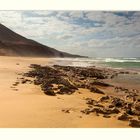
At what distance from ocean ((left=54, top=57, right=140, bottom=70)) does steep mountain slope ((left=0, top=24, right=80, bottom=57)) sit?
156 mm

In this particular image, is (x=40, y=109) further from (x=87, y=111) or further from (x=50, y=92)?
(x=87, y=111)

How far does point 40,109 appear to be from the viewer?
3457 millimetres

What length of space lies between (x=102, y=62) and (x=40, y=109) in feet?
3.68

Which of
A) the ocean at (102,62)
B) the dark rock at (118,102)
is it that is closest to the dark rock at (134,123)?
the dark rock at (118,102)

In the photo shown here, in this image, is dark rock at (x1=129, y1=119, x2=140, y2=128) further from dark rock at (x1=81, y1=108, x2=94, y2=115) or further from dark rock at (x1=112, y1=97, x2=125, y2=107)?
dark rock at (x1=81, y1=108, x2=94, y2=115)

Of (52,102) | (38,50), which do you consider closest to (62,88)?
(52,102)

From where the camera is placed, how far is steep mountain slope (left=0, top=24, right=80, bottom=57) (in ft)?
13.1

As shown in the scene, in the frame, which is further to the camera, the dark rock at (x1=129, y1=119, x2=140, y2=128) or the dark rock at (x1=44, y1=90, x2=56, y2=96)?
the dark rock at (x1=44, y1=90, x2=56, y2=96)

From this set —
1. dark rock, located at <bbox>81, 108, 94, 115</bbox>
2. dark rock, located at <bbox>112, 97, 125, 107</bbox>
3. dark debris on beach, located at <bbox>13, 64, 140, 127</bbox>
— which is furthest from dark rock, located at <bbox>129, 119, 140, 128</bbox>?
dark rock, located at <bbox>81, 108, 94, 115</bbox>

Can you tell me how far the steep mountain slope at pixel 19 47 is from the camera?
3997 mm

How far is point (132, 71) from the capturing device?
406 centimetres

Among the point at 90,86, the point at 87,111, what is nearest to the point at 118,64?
the point at 90,86

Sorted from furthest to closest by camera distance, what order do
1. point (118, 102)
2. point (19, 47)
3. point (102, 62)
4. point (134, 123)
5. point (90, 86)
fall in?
1. point (19, 47)
2. point (102, 62)
3. point (90, 86)
4. point (118, 102)
5. point (134, 123)

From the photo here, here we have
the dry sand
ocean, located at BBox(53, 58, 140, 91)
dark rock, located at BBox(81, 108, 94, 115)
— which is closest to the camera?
the dry sand
